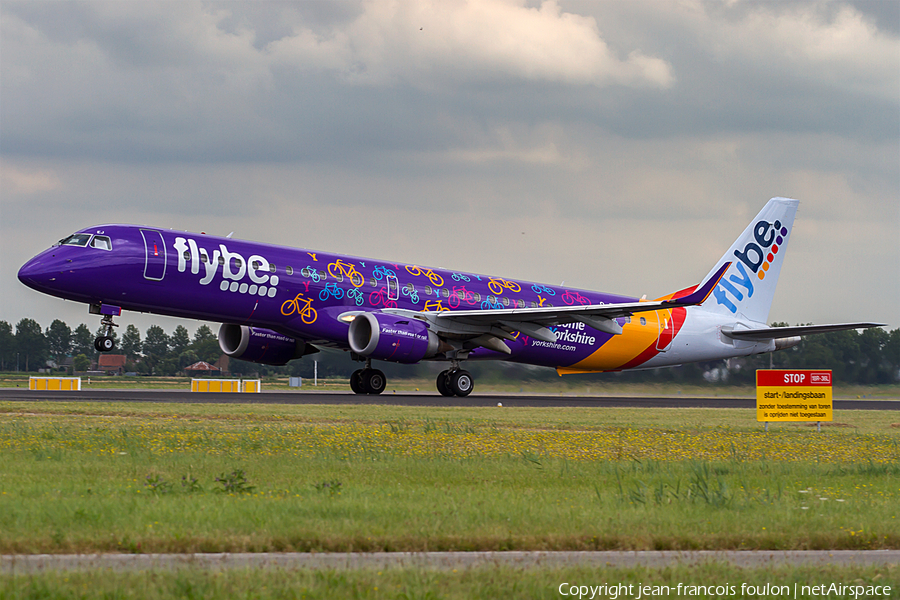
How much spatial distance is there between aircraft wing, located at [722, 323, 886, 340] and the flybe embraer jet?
76 millimetres

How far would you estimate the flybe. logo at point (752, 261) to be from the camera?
4266cm

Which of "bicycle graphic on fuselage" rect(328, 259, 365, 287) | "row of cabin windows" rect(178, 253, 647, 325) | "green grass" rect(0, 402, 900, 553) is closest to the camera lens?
"green grass" rect(0, 402, 900, 553)

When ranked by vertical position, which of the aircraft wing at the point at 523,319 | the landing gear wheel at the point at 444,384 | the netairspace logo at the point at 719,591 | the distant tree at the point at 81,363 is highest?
the aircraft wing at the point at 523,319

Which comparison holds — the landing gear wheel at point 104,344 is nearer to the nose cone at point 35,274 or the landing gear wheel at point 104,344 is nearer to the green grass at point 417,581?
the nose cone at point 35,274

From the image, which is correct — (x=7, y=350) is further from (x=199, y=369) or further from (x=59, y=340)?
(x=199, y=369)

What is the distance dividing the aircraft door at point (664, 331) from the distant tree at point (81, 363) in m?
60.9

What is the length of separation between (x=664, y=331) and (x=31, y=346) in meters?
63.7

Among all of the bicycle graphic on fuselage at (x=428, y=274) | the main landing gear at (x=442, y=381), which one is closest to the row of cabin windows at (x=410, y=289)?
the bicycle graphic on fuselage at (x=428, y=274)

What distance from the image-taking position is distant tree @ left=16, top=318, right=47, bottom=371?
83.0m

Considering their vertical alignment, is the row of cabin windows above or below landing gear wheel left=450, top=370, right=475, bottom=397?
above

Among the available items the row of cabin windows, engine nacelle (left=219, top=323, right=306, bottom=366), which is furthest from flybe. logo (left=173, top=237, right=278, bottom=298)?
engine nacelle (left=219, top=323, right=306, bottom=366)

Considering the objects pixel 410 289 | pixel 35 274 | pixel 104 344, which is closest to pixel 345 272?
pixel 410 289

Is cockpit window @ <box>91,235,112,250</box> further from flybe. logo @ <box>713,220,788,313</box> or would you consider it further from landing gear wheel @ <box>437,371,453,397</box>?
flybe. logo @ <box>713,220,788,313</box>

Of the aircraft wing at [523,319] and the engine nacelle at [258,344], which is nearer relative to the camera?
the aircraft wing at [523,319]
